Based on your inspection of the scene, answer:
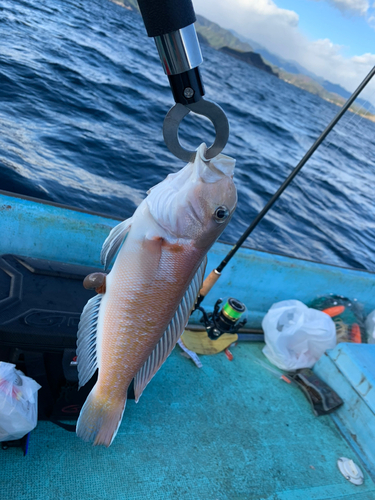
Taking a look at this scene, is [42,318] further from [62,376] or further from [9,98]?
[9,98]

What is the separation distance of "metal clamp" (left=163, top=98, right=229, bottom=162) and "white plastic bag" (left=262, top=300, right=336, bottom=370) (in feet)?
9.05

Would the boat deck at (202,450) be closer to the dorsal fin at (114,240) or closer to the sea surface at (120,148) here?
the dorsal fin at (114,240)

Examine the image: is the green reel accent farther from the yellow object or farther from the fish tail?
the fish tail

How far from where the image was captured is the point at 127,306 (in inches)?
56.7

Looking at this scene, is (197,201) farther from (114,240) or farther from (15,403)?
(15,403)

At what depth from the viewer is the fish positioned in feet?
4.43

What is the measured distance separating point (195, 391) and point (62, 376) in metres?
1.21

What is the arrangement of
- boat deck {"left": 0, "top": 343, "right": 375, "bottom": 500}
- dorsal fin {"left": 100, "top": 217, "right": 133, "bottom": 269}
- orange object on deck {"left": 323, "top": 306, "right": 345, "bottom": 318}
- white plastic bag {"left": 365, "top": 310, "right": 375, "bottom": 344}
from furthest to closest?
white plastic bag {"left": 365, "top": 310, "right": 375, "bottom": 344}, orange object on deck {"left": 323, "top": 306, "right": 345, "bottom": 318}, boat deck {"left": 0, "top": 343, "right": 375, "bottom": 500}, dorsal fin {"left": 100, "top": 217, "right": 133, "bottom": 269}

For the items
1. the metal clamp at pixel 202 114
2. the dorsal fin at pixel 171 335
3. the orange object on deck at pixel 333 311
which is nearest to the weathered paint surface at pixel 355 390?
the orange object on deck at pixel 333 311

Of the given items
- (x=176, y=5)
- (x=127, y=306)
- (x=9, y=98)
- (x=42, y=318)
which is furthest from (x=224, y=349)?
(x=9, y=98)

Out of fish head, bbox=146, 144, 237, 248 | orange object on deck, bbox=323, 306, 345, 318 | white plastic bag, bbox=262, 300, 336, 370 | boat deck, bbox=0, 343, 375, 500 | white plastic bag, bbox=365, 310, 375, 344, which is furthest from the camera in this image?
white plastic bag, bbox=365, 310, 375, 344

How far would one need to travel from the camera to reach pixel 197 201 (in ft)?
4.39

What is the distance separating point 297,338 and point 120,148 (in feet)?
22.1

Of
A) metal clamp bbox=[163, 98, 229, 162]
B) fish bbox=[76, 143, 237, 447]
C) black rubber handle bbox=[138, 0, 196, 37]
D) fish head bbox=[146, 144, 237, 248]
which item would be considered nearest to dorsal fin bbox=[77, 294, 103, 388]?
fish bbox=[76, 143, 237, 447]
